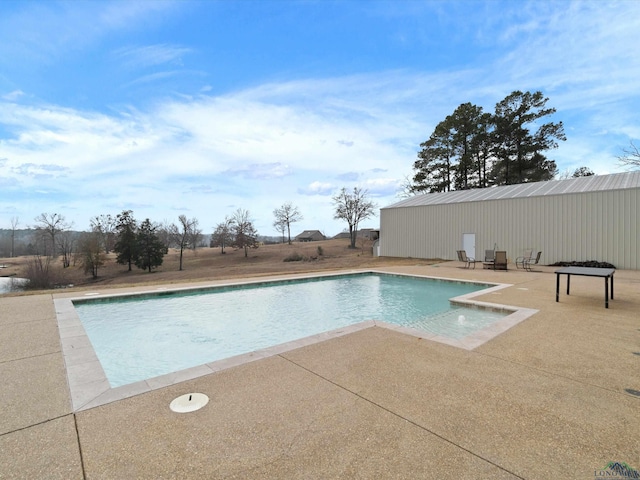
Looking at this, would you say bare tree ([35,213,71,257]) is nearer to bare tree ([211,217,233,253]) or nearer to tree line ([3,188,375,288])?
tree line ([3,188,375,288])

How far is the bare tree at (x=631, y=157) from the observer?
16.2 m

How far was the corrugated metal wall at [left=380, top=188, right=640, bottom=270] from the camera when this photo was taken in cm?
1236

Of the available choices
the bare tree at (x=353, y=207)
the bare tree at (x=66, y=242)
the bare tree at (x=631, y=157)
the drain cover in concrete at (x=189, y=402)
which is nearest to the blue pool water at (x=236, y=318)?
the drain cover in concrete at (x=189, y=402)

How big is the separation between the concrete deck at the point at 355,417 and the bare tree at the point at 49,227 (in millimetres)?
42633

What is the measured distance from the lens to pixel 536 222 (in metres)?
14.3

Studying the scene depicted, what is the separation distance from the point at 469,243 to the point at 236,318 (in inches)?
547

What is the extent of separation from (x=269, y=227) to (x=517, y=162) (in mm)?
33465

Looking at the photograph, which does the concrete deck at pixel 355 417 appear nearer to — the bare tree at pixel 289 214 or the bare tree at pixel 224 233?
the bare tree at pixel 224 233

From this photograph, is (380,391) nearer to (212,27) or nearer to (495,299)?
(495,299)

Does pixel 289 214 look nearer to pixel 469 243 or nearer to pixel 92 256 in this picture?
pixel 92 256

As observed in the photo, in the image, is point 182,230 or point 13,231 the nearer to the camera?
point 182,230

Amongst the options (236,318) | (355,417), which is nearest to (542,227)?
(236,318)

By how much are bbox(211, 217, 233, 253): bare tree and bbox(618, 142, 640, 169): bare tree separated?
34.5m

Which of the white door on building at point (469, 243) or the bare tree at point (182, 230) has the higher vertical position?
the bare tree at point (182, 230)
